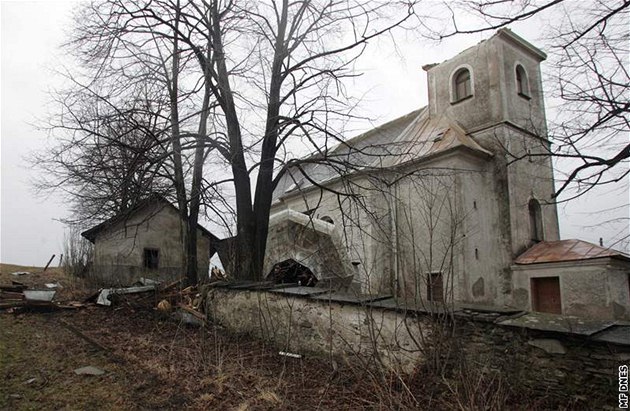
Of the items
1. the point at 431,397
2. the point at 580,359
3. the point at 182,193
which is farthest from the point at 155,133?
the point at 580,359

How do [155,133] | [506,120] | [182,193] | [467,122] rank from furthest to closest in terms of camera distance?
1. [467,122]
2. [506,120]
3. [182,193]
4. [155,133]

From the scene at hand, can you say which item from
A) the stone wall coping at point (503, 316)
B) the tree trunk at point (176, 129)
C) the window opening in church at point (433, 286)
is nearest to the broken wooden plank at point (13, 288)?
the tree trunk at point (176, 129)

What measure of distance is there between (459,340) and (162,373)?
13.2 feet

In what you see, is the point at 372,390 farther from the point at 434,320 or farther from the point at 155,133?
the point at 155,133

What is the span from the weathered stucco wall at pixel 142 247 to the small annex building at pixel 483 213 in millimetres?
5904

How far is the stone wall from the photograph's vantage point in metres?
4.06

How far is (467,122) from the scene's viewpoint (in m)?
18.6

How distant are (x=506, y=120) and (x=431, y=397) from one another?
49.8ft

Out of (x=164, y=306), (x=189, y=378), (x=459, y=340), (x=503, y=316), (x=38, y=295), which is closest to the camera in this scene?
(x=503, y=316)

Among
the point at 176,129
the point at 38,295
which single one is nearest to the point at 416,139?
the point at 176,129

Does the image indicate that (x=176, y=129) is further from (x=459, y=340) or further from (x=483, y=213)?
(x=483, y=213)

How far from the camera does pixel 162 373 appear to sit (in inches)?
236

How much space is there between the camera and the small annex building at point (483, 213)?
1409 cm

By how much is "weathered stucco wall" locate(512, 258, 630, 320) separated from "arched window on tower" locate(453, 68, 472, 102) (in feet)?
26.1
